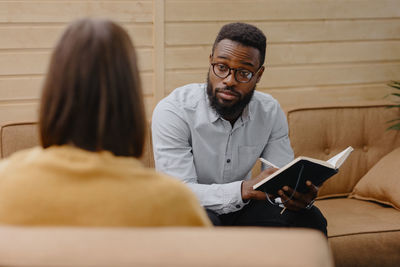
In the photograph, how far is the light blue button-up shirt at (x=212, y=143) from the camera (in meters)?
2.13

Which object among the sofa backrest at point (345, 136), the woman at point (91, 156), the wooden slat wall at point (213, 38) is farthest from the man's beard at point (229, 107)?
the woman at point (91, 156)

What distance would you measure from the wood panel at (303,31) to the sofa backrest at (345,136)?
449mm

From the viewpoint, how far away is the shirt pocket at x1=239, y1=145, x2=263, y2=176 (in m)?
2.30

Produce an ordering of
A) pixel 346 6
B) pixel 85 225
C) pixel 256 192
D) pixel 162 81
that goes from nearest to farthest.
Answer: pixel 85 225
pixel 256 192
pixel 162 81
pixel 346 6

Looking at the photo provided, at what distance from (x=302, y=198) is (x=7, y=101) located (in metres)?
1.42

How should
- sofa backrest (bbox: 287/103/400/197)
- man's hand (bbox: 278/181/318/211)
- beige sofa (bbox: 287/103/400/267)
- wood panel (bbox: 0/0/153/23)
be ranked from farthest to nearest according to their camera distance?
sofa backrest (bbox: 287/103/400/197), wood panel (bbox: 0/0/153/23), beige sofa (bbox: 287/103/400/267), man's hand (bbox: 278/181/318/211)

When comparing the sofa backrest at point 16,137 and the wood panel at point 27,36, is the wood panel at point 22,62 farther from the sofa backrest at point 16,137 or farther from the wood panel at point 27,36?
the sofa backrest at point 16,137

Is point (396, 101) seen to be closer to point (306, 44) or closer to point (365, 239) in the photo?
point (306, 44)

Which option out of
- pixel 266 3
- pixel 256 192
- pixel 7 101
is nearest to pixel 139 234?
pixel 256 192

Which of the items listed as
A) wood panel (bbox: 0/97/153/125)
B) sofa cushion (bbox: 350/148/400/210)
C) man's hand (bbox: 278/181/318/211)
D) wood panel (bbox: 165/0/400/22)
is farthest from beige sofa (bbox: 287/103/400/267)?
wood panel (bbox: 0/97/153/125)

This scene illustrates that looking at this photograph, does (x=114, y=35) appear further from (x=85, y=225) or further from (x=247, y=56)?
(x=247, y=56)

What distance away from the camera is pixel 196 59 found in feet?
9.43

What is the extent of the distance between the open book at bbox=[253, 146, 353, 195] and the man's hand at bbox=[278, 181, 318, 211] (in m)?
0.02

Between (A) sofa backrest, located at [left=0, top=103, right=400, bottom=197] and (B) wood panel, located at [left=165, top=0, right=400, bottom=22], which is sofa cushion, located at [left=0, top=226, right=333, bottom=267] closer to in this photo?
(A) sofa backrest, located at [left=0, top=103, right=400, bottom=197]
